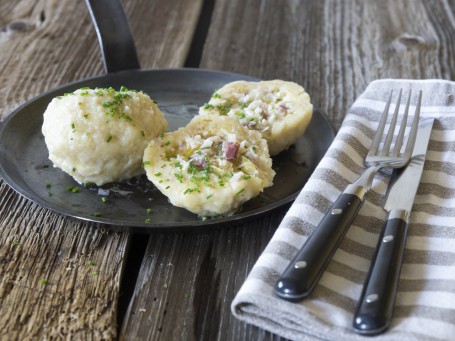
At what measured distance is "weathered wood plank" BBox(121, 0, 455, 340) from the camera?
1.78m

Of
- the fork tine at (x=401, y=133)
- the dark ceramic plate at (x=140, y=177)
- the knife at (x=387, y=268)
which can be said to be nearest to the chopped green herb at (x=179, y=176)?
the dark ceramic plate at (x=140, y=177)

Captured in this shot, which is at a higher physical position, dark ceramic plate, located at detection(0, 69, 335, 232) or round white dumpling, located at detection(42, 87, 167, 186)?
round white dumpling, located at detection(42, 87, 167, 186)

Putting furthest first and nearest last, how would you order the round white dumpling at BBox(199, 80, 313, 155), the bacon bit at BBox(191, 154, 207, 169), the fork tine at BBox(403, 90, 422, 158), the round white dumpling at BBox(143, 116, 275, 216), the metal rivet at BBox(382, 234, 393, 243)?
1. the round white dumpling at BBox(199, 80, 313, 155)
2. the fork tine at BBox(403, 90, 422, 158)
3. the bacon bit at BBox(191, 154, 207, 169)
4. the round white dumpling at BBox(143, 116, 275, 216)
5. the metal rivet at BBox(382, 234, 393, 243)

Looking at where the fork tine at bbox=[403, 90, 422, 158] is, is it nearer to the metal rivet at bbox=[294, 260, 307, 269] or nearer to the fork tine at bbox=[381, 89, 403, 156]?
the fork tine at bbox=[381, 89, 403, 156]

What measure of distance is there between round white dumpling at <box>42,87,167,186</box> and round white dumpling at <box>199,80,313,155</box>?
0.36 metres

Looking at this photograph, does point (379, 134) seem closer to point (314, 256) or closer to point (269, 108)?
point (269, 108)

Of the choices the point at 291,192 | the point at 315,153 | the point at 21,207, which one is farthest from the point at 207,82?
the point at 21,207

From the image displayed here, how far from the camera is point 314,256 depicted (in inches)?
62.9

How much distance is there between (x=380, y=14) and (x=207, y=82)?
5.68ft

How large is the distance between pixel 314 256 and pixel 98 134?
0.95 m

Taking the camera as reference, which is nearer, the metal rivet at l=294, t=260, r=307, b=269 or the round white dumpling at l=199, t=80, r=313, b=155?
the metal rivet at l=294, t=260, r=307, b=269

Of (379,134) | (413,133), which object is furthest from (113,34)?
(413,133)

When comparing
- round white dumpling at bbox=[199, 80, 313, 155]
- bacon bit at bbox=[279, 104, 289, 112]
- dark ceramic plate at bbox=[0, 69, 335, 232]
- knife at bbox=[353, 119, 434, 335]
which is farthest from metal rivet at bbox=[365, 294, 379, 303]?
bacon bit at bbox=[279, 104, 289, 112]

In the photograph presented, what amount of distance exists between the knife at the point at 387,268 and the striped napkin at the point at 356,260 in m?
0.04
